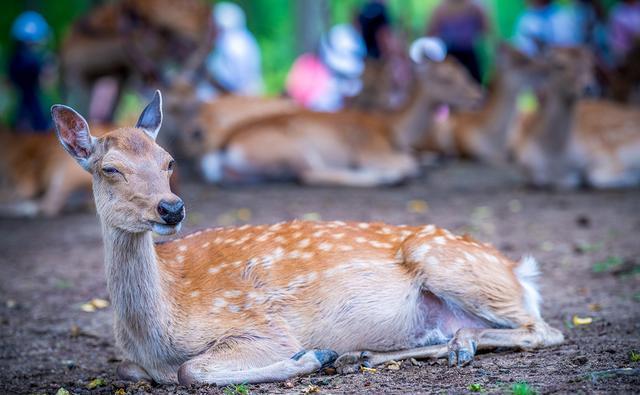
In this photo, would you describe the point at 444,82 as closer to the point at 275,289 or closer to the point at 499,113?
the point at 499,113

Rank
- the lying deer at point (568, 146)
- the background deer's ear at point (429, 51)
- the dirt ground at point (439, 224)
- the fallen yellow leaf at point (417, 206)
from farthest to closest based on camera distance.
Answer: the background deer's ear at point (429, 51)
the lying deer at point (568, 146)
the fallen yellow leaf at point (417, 206)
the dirt ground at point (439, 224)

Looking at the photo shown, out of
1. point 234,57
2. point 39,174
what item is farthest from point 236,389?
point 234,57

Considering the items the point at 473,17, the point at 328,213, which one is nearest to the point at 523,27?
the point at 473,17

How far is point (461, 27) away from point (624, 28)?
2.14 m

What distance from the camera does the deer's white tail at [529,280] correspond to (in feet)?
15.9

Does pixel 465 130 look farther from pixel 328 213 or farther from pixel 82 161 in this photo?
pixel 82 161

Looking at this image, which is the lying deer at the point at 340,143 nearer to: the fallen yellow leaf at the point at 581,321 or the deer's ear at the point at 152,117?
the fallen yellow leaf at the point at 581,321

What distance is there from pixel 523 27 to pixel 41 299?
338 inches

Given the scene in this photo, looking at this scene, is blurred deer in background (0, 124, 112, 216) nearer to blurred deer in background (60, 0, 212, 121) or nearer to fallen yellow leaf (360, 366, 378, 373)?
blurred deer in background (60, 0, 212, 121)

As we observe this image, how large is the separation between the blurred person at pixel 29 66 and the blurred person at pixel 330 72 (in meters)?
3.88

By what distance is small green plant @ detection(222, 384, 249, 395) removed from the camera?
3996 mm

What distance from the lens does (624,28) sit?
41.8 feet

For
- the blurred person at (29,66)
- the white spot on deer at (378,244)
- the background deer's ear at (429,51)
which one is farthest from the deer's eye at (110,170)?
the blurred person at (29,66)

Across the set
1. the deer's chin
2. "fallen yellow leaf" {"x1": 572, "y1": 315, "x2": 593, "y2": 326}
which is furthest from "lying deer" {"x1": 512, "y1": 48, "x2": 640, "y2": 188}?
the deer's chin
